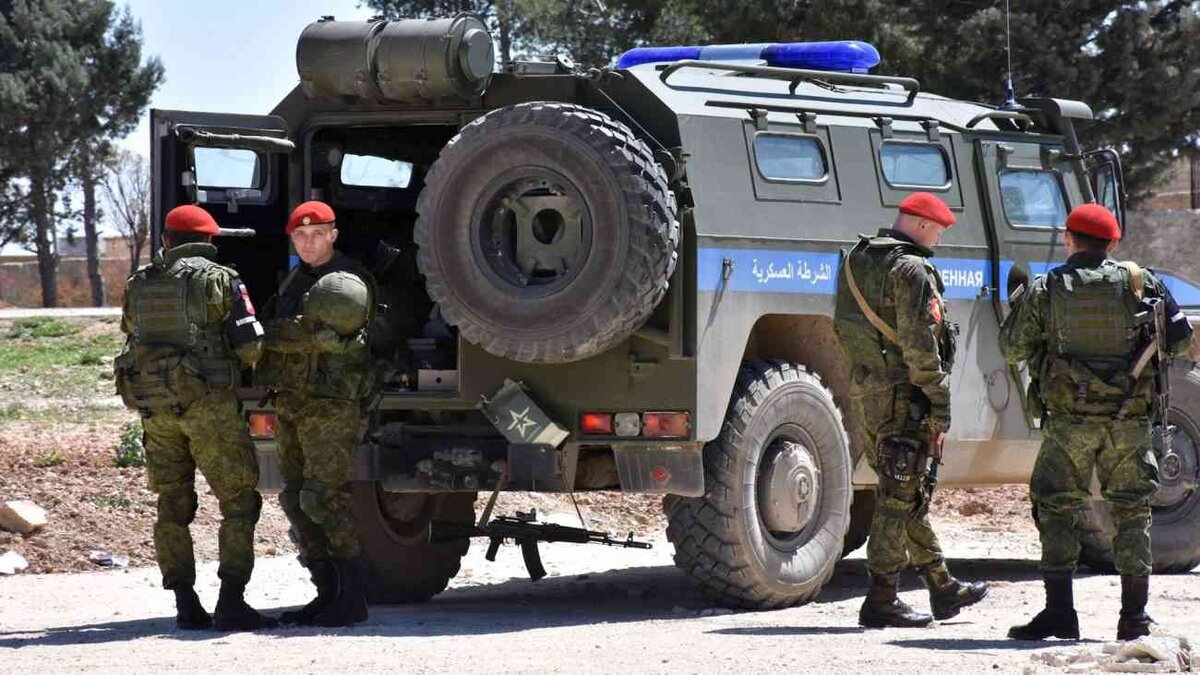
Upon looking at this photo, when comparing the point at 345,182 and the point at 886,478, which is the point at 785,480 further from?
the point at 345,182

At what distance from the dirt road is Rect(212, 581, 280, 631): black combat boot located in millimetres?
189

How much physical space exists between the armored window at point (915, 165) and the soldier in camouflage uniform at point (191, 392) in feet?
10.9

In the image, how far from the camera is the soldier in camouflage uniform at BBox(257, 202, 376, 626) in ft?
28.9

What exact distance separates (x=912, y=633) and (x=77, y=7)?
34622mm

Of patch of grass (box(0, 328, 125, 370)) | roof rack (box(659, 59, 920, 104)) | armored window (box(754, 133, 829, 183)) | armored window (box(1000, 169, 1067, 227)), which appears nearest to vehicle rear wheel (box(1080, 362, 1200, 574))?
armored window (box(1000, 169, 1067, 227))

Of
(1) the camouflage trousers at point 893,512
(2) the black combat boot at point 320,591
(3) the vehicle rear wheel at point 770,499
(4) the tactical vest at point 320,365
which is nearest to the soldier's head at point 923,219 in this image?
(1) the camouflage trousers at point 893,512

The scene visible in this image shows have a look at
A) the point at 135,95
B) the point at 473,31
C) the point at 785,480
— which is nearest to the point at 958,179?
the point at 785,480

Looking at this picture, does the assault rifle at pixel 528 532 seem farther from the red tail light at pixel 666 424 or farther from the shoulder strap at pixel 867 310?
the shoulder strap at pixel 867 310

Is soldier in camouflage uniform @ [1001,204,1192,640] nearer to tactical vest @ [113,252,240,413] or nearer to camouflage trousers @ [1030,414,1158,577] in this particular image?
camouflage trousers @ [1030,414,1158,577]

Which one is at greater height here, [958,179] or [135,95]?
[135,95]

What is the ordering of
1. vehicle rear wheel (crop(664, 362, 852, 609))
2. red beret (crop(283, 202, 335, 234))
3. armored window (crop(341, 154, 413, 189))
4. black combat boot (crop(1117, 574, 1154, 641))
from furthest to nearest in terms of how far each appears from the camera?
armored window (crop(341, 154, 413, 189)) → vehicle rear wheel (crop(664, 362, 852, 609)) → red beret (crop(283, 202, 335, 234)) → black combat boot (crop(1117, 574, 1154, 641))

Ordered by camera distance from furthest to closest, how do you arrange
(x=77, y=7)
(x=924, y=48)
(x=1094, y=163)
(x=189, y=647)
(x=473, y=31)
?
(x=77, y=7) < (x=924, y=48) < (x=1094, y=163) < (x=473, y=31) < (x=189, y=647)

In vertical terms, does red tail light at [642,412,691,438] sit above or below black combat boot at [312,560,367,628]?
above

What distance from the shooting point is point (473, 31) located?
30.4 ft
